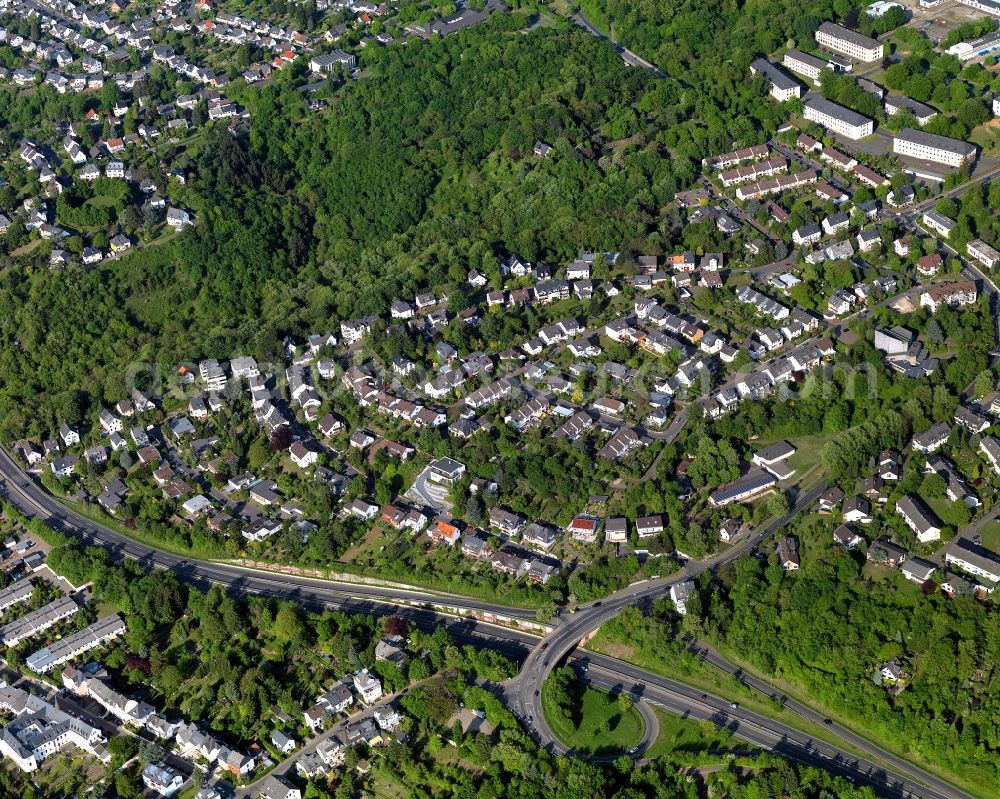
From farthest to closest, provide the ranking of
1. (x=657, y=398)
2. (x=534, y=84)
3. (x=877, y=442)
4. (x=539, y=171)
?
(x=534, y=84) < (x=539, y=171) < (x=657, y=398) < (x=877, y=442)

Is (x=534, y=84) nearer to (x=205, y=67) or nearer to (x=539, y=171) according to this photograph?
(x=539, y=171)

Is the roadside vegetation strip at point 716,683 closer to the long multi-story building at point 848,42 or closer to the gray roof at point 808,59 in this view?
Answer: the gray roof at point 808,59

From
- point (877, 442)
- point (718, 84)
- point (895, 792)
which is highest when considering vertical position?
point (718, 84)

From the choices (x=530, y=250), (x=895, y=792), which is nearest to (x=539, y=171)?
(x=530, y=250)

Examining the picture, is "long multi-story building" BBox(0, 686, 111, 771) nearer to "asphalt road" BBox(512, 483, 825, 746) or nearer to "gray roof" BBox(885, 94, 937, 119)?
"asphalt road" BBox(512, 483, 825, 746)

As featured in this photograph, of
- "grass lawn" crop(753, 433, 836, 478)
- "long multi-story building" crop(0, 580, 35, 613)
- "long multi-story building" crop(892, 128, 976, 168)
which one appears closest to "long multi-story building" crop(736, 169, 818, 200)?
"long multi-story building" crop(892, 128, 976, 168)

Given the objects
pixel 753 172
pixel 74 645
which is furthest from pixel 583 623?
pixel 753 172
